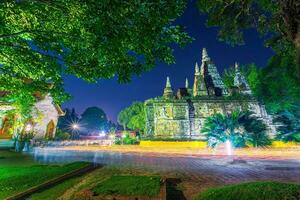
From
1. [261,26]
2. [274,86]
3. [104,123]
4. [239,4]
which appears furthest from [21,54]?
[104,123]

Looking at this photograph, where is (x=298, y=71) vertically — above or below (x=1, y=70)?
below

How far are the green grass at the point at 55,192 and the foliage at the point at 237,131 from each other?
18315 mm

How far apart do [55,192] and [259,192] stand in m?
5.35

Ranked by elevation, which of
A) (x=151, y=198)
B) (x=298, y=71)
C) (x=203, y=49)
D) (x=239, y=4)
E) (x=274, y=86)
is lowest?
(x=151, y=198)

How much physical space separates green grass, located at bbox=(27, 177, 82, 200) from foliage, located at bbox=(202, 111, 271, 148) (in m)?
18.3

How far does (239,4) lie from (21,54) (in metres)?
7.49

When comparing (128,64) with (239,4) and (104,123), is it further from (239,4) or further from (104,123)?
(104,123)

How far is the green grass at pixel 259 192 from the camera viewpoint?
3223 millimetres

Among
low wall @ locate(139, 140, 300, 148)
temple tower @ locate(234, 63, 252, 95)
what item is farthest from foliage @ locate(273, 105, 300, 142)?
temple tower @ locate(234, 63, 252, 95)

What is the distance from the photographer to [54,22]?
586 cm

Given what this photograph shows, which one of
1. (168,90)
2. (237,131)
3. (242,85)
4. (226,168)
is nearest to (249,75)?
(242,85)

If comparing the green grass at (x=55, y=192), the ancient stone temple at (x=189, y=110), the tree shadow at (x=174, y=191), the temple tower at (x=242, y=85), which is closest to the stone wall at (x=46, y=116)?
the ancient stone temple at (x=189, y=110)

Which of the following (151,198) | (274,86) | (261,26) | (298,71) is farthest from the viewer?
(274,86)

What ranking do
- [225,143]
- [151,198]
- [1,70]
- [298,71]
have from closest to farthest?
1. [298,71]
2. [151,198]
3. [1,70]
4. [225,143]
